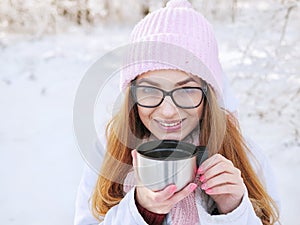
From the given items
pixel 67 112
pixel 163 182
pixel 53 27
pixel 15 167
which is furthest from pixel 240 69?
pixel 53 27

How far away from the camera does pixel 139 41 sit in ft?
3.28

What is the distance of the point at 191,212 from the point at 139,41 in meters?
0.38

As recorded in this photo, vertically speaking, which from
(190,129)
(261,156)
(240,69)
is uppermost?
(190,129)

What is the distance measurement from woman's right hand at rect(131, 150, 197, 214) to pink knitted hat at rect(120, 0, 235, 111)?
227mm

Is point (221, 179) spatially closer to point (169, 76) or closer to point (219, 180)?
point (219, 180)

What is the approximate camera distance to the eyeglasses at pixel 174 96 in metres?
0.94

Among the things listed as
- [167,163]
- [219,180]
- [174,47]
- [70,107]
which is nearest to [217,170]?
[219,180]

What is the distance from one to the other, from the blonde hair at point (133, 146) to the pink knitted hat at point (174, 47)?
0.06 m

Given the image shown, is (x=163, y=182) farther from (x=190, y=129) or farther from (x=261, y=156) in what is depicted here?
(x=261, y=156)

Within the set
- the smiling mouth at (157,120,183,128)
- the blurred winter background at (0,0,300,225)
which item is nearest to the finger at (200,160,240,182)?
the smiling mouth at (157,120,183,128)

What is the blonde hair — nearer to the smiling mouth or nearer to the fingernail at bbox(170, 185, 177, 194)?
the smiling mouth

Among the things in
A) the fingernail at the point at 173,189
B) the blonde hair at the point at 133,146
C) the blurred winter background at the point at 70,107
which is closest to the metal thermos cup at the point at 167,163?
the fingernail at the point at 173,189

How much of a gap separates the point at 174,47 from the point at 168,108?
0.12 metres

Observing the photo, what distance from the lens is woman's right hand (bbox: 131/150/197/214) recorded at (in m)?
0.78
